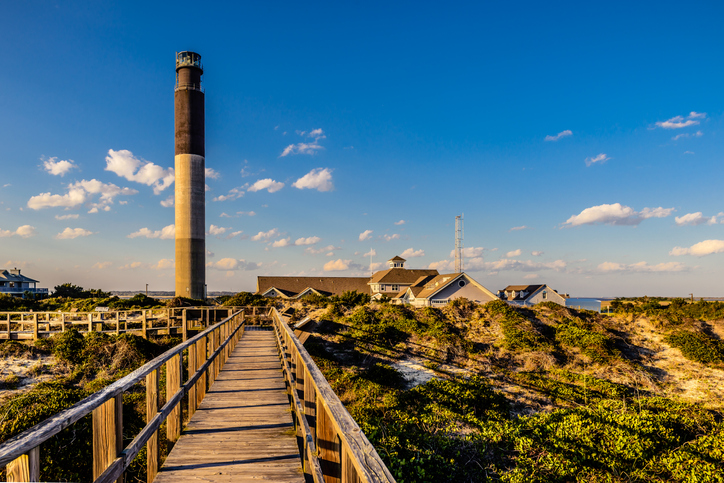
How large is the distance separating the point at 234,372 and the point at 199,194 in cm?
3849

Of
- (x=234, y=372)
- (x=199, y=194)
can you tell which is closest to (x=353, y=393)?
(x=234, y=372)

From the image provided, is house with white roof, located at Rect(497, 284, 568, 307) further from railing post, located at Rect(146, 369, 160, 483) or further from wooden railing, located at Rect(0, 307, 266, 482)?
railing post, located at Rect(146, 369, 160, 483)

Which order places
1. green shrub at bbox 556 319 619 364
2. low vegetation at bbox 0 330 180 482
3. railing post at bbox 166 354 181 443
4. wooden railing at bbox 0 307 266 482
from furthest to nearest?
green shrub at bbox 556 319 619 364 < low vegetation at bbox 0 330 180 482 < railing post at bbox 166 354 181 443 < wooden railing at bbox 0 307 266 482

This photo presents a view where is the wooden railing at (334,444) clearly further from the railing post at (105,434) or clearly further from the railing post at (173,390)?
the railing post at (173,390)

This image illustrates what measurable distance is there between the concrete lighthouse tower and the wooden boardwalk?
3758 cm

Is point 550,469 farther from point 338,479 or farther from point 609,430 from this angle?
point 338,479

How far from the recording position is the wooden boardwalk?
404cm

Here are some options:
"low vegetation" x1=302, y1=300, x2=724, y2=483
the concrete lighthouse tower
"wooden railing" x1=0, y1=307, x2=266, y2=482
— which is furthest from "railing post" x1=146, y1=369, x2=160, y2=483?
the concrete lighthouse tower

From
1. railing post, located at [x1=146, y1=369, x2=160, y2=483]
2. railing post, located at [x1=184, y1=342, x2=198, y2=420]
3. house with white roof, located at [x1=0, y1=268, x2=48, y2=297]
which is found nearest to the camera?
railing post, located at [x1=146, y1=369, x2=160, y2=483]

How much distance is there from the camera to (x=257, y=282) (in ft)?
185

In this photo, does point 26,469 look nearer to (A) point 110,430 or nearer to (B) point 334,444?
(A) point 110,430

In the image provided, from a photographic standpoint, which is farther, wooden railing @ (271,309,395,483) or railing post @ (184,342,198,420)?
railing post @ (184,342,198,420)

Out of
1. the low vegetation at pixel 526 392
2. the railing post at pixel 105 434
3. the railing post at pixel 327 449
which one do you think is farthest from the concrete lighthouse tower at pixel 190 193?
the railing post at pixel 327 449

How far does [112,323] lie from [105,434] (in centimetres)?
2167
